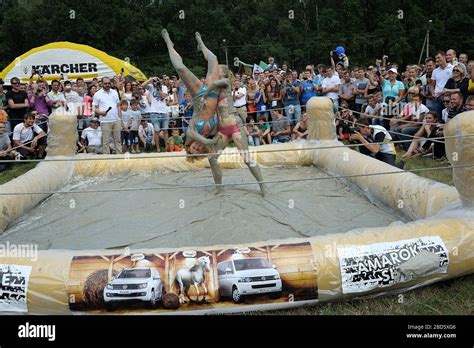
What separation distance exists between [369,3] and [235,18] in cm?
1047

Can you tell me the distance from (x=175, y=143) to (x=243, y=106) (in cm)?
172

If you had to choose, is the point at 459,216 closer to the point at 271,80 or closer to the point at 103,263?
the point at 103,263

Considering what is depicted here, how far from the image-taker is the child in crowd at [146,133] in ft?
36.9

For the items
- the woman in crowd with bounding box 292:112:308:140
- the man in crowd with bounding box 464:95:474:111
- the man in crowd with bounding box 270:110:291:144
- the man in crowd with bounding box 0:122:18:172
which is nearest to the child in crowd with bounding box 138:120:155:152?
the man in crowd with bounding box 0:122:18:172

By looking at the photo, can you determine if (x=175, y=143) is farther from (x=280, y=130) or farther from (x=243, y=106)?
(x=280, y=130)

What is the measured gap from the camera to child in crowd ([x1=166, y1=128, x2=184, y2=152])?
1072 cm

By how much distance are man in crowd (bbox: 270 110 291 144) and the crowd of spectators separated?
0.07 ft

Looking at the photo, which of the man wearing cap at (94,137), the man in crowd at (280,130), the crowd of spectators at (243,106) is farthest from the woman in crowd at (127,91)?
the man in crowd at (280,130)

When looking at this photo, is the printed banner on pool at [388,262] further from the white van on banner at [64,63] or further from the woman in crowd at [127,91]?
the white van on banner at [64,63]

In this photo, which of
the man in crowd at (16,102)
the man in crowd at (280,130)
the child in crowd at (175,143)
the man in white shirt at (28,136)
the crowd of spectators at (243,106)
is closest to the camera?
the crowd of spectators at (243,106)

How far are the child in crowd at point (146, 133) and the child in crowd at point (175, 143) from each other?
702 millimetres

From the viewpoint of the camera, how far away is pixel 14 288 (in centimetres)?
378

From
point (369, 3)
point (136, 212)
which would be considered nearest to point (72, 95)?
point (136, 212)

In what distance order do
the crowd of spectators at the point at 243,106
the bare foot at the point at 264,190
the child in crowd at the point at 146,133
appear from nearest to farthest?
the bare foot at the point at 264,190, the crowd of spectators at the point at 243,106, the child in crowd at the point at 146,133
